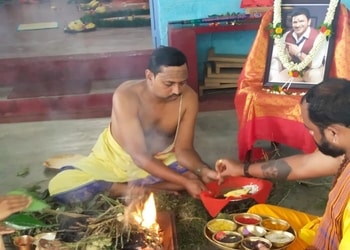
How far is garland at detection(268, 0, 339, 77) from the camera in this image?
4.20 m

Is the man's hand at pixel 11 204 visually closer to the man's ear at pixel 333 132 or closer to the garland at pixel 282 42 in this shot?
the man's ear at pixel 333 132

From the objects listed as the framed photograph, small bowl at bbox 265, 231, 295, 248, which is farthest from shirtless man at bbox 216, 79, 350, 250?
the framed photograph

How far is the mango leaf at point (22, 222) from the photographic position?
3.13 metres

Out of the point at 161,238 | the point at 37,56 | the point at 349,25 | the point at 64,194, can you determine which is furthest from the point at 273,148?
the point at 37,56

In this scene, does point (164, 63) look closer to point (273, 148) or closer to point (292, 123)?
point (292, 123)

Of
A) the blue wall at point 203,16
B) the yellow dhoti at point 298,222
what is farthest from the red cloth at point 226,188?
the blue wall at point 203,16

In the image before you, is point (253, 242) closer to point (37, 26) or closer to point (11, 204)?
point (11, 204)

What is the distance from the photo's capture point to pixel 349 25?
13.8 ft

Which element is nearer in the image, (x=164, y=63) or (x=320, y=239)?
(x=320, y=239)

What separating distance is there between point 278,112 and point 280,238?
5.35 feet

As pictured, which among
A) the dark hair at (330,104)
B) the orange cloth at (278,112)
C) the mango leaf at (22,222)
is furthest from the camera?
the orange cloth at (278,112)

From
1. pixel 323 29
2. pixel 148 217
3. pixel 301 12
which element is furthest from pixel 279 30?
pixel 148 217

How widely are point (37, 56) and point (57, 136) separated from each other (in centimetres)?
180

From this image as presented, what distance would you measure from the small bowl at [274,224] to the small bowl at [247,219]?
0.03 metres
